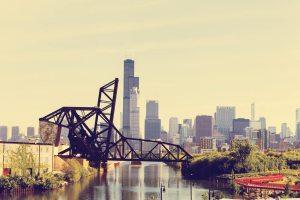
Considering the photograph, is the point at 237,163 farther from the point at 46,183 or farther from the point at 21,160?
the point at 21,160

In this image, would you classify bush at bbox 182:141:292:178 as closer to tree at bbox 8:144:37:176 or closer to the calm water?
the calm water

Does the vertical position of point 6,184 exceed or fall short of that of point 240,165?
it falls short

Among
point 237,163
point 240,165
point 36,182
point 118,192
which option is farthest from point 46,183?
point 240,165

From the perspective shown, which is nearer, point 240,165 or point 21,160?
point 21,160

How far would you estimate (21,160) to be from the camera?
104 m

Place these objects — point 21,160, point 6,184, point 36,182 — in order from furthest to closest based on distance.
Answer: point 21,160 < point 36,182 < point 6,184

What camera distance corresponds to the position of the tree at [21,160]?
103m

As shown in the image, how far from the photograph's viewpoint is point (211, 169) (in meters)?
135

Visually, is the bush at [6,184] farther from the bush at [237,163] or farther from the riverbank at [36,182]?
the bush at [237,163]

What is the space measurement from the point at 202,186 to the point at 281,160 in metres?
37.6

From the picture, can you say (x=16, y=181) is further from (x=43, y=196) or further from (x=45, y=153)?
(x=45, y=153)

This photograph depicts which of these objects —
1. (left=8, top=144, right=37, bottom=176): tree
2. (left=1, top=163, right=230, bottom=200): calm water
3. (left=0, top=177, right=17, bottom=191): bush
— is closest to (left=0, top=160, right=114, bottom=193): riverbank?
(left=0, top=177, right=17, bottom=191): bush

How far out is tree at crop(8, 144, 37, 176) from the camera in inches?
4060

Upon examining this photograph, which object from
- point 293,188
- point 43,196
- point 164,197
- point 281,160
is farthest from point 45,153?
point 281,160
